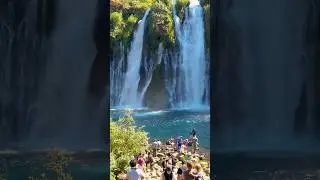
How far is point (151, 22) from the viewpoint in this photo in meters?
28.2

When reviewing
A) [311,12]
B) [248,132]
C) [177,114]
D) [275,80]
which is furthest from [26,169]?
[177,114]

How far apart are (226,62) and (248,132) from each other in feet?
2.34

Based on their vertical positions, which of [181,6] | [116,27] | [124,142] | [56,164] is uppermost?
[181,6]

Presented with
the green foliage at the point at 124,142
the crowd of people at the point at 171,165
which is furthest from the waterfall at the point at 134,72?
the green foliage at the point at 124,142

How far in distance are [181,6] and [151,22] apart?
1.94m

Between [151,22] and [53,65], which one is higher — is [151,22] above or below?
above

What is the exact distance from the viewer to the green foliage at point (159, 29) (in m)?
28.0

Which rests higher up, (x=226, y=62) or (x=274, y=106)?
(x=226, y=62)

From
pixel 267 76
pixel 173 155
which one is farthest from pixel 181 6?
pixel 267 76

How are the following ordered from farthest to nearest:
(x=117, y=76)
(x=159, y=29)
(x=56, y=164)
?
1. (x=117, y=76)
2. (x=159, y=29)
3. (x=56, y=164)

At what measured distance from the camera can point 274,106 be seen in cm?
545

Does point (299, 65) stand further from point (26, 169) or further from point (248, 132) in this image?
point (26, 169)

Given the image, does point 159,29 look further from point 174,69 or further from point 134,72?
point 134,72

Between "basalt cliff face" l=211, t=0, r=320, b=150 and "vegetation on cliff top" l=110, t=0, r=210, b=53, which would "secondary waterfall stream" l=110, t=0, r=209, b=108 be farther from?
"basalt cliff face" l=211, t=0, r=320, b=150
